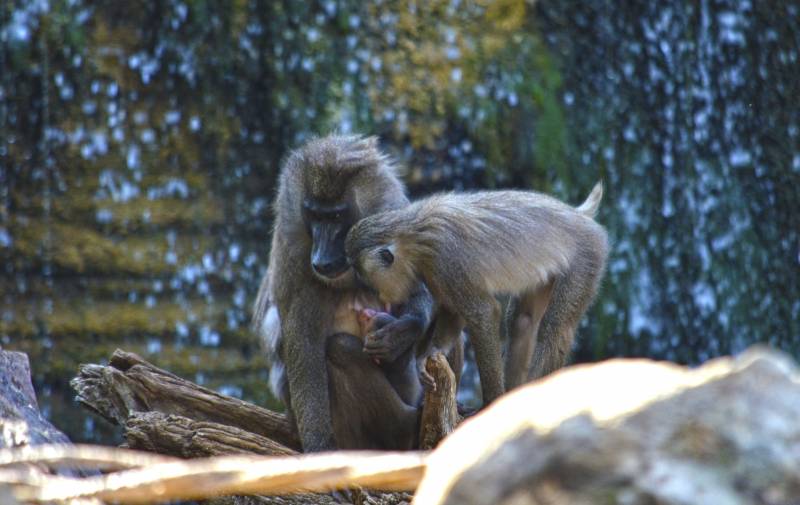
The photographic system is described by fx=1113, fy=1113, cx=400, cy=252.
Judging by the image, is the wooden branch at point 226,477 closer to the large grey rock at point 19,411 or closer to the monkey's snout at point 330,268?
the large grey rock at point 19,411

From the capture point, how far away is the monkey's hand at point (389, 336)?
5.37 metres

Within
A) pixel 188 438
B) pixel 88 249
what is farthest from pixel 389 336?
pixel 88 249

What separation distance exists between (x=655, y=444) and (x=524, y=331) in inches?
146

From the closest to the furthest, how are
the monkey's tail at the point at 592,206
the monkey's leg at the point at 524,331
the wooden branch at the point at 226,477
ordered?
1. the wooden branch at the point at 226,477
2. the monkey's leg at the point at 524,331
3. the monkey's tail at the point at 592,206

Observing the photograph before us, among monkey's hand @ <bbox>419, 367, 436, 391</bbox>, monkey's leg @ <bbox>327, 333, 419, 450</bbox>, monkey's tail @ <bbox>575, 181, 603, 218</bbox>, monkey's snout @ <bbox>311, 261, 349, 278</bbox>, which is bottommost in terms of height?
monkey's leg @ <bbox>327, 333, 419, 450</bbox>

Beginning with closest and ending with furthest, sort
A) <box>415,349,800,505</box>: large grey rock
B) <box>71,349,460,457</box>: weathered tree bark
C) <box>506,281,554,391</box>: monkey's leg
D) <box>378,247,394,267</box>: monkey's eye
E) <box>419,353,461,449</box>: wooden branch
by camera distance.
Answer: <box>415,349,800,505</box>: large grey rock < <box>419,353,461,449</box>: wooden branch < <box>71,349,460,457</box>: weathered tree bark < <box>378,247,394,267</box>: monkey's eye < <box>506,281,554,391</box>: monkey's leg

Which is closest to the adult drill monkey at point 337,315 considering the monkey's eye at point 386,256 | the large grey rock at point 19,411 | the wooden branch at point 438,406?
the monkey's eye at point 386,256

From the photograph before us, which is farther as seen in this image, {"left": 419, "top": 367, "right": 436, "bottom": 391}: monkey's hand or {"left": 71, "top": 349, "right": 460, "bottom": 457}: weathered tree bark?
{"left": 71, "top": 349, "right": 460, "bottom": 457}: weathered tree bark

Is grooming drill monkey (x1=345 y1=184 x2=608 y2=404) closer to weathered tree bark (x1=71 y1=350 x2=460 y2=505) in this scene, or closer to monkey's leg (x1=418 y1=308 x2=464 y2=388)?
monkey's leg (x1=418 y1=308 x2=464 y2=388)

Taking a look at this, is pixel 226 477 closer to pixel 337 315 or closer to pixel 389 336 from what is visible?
pixel 389 336

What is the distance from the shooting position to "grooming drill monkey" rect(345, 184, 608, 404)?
17.2 ft

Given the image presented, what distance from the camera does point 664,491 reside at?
2.09 m

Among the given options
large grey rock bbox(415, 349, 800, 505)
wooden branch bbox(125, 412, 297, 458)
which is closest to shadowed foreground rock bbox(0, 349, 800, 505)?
large grey rock bbox(415, 349, 800, 505)

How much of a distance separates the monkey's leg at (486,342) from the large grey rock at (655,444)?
9.49 ft
